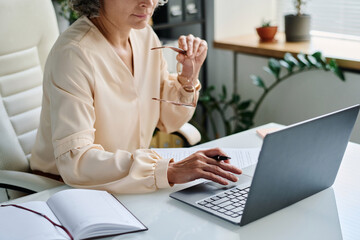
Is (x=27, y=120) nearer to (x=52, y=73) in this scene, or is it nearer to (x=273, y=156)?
(x=52, y=73)

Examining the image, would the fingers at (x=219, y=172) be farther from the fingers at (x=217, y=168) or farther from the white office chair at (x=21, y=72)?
the white office chair at (x=21, y=72)

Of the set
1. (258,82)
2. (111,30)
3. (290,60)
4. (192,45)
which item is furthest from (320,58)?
(111,30)

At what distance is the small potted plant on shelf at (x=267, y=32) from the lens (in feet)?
9.18

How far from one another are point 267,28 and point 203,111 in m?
0.65

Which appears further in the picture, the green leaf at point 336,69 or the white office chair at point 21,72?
the green leaf at point 336,69

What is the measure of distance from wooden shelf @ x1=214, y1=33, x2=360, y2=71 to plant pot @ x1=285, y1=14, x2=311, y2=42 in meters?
0.03

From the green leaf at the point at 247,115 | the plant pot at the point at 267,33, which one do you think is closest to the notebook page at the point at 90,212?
the green leaf at the point at 247,115

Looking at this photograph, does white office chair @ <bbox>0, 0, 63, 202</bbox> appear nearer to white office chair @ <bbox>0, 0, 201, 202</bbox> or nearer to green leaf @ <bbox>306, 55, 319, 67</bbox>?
white office chair @ <bbox>0, 0, 201, 202</bbox>

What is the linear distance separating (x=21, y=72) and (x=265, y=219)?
3.39ft

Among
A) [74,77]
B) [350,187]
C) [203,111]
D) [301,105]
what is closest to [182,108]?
[74,77]

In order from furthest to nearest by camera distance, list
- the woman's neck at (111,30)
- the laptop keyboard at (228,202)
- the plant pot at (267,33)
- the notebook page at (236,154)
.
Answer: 1. the plant pot at (267,33)
2. the woman's neck at (111,30)
3. the notebook page at (236,154)
4. the laptop keyboard at (228,202)

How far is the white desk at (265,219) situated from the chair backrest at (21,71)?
0.43m

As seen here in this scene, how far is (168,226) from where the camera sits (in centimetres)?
111

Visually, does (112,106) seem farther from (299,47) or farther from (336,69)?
(299,47)
